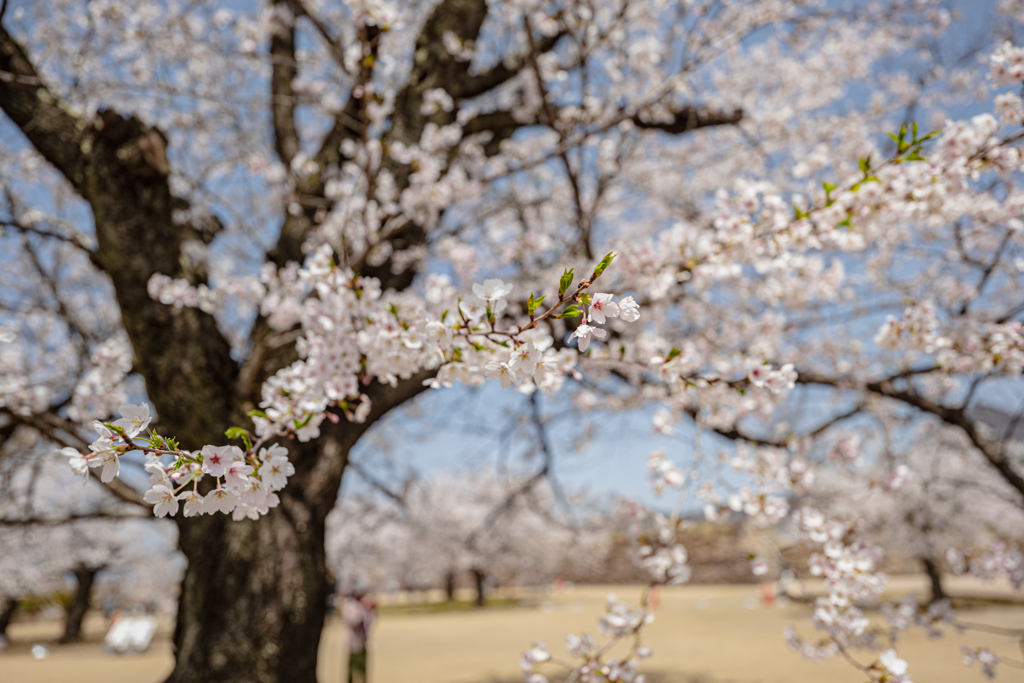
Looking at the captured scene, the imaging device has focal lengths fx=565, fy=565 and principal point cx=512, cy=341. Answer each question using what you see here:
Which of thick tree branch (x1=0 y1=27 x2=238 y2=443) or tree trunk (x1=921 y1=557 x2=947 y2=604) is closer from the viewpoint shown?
thick tree branch (x1=0 y1=27 x2=238 y2=443)

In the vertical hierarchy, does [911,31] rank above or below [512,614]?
above

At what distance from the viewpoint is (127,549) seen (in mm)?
16922

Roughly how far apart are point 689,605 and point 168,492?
17.0 m

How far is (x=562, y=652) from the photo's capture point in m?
7.70

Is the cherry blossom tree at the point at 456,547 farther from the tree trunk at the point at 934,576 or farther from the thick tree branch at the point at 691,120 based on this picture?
the thick tree branch at the point at 691,120

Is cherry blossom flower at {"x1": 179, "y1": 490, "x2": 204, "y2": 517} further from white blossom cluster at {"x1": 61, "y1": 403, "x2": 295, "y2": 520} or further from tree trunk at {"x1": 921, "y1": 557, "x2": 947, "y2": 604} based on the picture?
tree trunk at {"x1": 921, "y1": 557, "x2": 947, "y2": 604}

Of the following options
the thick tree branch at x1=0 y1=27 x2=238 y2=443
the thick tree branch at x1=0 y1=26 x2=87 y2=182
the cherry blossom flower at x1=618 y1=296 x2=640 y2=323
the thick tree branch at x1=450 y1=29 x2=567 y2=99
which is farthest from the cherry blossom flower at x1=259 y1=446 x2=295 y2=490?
the thick tree branch at x1=450 y1=29 x2=567 y2=99

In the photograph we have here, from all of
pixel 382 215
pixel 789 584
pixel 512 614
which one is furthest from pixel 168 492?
pixel 789 584

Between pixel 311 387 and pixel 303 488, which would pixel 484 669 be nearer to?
pixel 303 488

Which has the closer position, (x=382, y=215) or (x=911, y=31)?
(x=382, y=215)

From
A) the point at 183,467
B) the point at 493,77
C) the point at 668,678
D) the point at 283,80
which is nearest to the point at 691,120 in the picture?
the point at 493,77

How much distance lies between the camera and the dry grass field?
6160 millimetres

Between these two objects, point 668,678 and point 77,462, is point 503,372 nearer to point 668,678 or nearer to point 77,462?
point 77,462

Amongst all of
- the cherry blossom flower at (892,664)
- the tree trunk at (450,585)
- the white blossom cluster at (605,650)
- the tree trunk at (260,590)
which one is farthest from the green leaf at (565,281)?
the tree trunk at (450,585)
